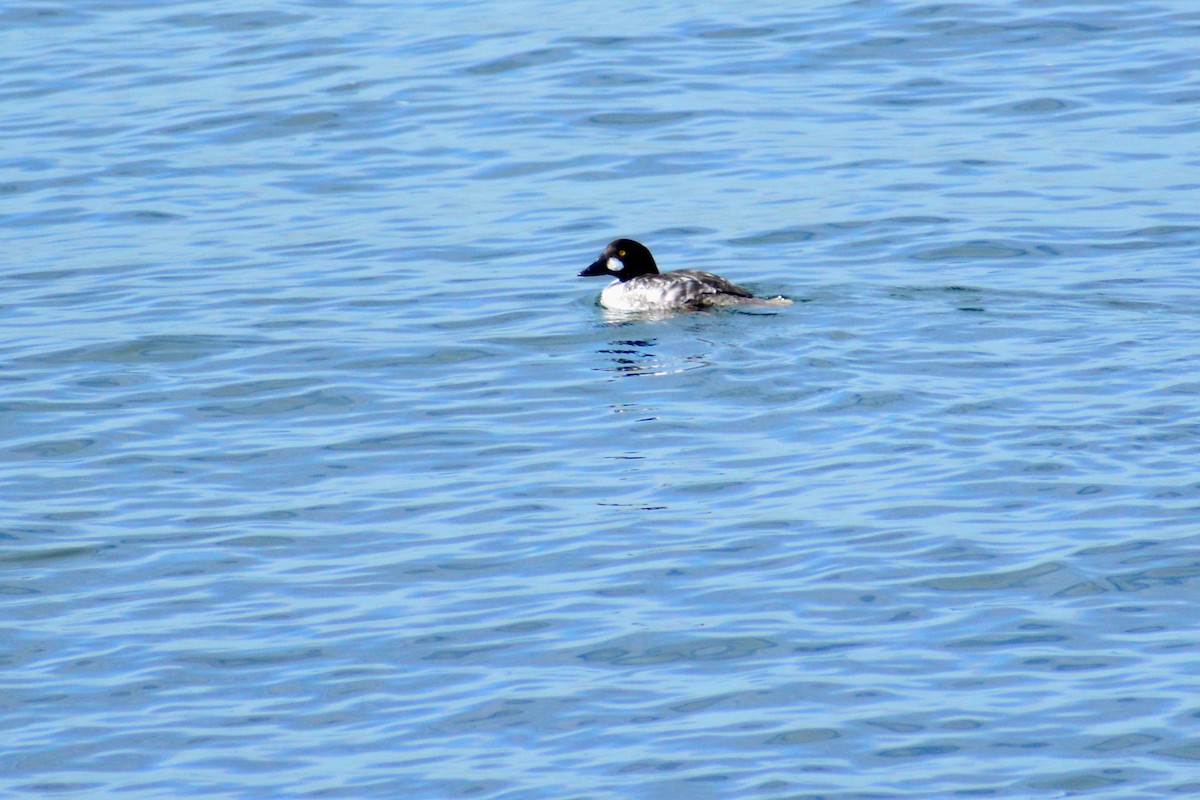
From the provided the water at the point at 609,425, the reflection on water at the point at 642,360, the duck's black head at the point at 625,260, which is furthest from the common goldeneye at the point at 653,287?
the reflection on water at the point at 642,360

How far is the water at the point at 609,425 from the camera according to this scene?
314 inches

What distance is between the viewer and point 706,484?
10.7 meters

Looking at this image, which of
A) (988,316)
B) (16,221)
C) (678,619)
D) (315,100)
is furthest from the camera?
(315,100)

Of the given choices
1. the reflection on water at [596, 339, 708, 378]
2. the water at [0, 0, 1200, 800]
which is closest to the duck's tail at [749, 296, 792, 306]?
the water at [0, 0, 1200, 800]

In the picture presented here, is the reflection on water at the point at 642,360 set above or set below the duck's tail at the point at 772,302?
below

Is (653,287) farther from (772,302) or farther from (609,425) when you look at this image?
(609,425)

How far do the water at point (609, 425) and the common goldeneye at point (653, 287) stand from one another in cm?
23

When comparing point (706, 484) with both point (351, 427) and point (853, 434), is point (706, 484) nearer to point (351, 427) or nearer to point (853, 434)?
point (853, 434)

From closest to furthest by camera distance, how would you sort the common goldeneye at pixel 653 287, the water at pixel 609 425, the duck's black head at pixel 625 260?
the water at pixel 609 425
the common goldeneye at pixel 653 287
the duck's black head at pixel 625 260

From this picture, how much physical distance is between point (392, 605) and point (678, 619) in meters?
1.40

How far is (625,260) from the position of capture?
15.0 meters

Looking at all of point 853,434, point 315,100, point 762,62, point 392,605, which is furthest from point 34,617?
point 762,62

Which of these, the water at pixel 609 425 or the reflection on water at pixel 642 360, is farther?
the reflection on water at pixel 642 360

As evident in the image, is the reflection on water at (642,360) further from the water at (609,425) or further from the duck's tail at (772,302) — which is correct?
the duck's tail at (772,302)
